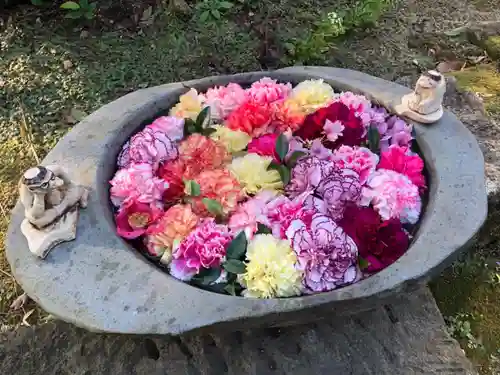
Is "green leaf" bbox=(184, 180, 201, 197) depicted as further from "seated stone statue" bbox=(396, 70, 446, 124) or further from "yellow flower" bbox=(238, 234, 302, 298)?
"seated stone statue" bbox=(396, 70, 446, 124)

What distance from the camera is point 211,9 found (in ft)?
11.4

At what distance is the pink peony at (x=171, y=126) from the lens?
6.66 ft

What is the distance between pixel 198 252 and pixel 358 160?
574 millimetres

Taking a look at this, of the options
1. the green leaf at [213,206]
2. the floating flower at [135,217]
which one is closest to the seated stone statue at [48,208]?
the floating flower at [135,217]

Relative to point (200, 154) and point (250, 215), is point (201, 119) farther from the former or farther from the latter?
point (250, 215)

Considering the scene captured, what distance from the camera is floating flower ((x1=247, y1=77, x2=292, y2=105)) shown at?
2.12 m

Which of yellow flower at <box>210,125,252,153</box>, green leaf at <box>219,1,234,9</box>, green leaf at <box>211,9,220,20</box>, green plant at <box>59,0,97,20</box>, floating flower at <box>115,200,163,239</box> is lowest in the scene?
green leaf at <box>211,9,220,20</box>

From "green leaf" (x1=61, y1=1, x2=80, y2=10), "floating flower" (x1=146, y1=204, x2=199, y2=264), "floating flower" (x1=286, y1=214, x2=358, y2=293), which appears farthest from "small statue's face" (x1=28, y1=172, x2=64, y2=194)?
"green leaf" (x1=61, y1=1, x2=80, y2=10)

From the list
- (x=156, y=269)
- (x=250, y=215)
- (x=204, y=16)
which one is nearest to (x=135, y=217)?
(x=156, y=269)

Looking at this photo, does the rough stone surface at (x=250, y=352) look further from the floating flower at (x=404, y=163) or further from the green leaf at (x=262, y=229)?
the floating flower at (x=404, y=163)

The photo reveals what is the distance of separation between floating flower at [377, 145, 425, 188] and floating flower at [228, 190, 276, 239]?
1.25 ft

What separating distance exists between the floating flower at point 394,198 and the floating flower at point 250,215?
286 mm

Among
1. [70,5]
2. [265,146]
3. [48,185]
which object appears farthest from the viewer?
[70,5]

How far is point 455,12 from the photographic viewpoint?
399 centimetres
